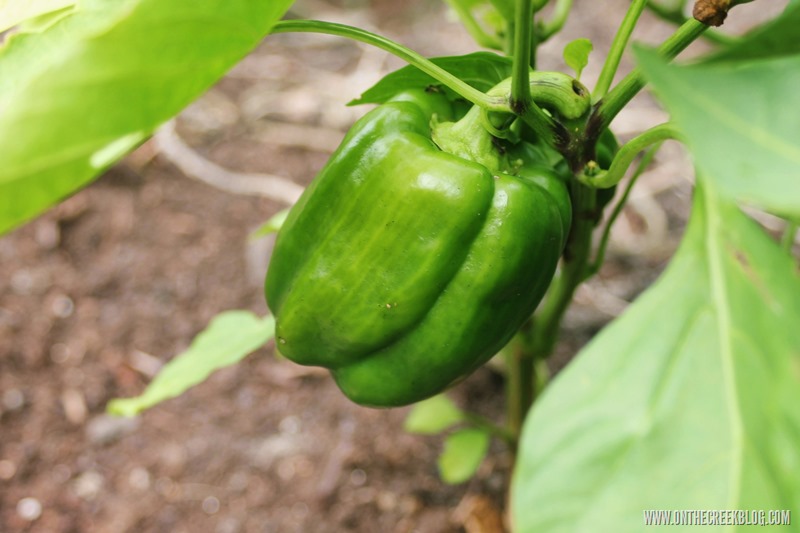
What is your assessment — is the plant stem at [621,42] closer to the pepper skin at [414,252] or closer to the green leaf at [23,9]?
the pepper skin at [414,252]

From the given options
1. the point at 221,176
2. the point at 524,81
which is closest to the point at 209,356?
the point at 524,81

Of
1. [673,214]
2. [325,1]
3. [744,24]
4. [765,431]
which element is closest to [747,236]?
[765,431]

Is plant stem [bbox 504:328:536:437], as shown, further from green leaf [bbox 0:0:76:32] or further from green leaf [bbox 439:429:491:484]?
green leaf [bbox 0:0:76:32]

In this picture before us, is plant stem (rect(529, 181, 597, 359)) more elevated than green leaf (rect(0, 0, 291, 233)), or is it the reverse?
green leaf (rect(0, 0, 291, 233))

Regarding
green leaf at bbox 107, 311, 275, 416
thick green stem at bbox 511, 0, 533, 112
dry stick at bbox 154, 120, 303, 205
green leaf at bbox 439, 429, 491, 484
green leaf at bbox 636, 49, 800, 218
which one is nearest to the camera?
green leaf at bbox 636, 49, 800, 218

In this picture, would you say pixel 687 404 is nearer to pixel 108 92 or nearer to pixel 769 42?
pixel 769 42

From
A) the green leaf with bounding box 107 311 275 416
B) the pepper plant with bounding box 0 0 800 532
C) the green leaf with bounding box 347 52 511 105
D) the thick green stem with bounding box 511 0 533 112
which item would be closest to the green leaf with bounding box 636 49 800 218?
the pepper plant with bounding box 0 0 800 532
